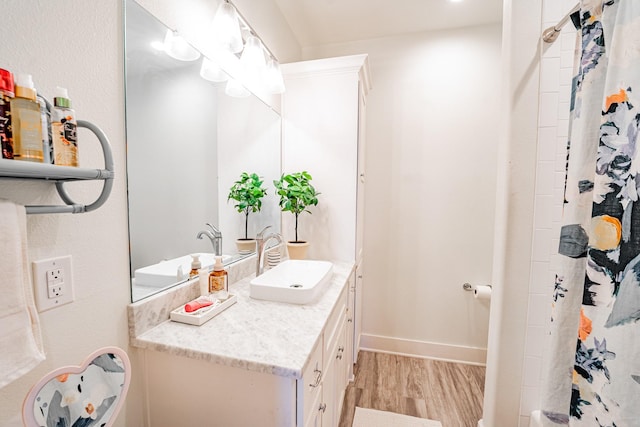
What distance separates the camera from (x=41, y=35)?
0.61 m

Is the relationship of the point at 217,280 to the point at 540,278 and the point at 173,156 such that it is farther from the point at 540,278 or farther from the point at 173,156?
the point at 540,278

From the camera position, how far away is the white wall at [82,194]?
59 centimetres

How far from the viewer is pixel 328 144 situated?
1849 mm

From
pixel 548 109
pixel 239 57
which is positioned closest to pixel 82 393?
pixel 239 57

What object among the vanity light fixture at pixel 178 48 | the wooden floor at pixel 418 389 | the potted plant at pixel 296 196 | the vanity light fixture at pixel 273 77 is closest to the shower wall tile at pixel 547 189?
the wooden floor at pixel 418 389

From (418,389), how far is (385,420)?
42cm

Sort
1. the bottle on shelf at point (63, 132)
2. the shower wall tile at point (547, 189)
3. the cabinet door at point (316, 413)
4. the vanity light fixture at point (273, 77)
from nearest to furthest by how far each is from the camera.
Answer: the bottle on shelf at point (63, 132) < the cabinet door at point (316, 413) < the shower wall tile at point (547, 189) < the vanity light fixture at point (273, 77)

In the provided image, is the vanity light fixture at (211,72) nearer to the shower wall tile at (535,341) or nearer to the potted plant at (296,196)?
the potted plant at (296,196)

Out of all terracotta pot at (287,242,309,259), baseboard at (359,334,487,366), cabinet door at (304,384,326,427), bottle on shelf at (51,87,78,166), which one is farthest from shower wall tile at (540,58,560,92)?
baseboard at (359,334,487,366)

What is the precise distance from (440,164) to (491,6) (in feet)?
3.72

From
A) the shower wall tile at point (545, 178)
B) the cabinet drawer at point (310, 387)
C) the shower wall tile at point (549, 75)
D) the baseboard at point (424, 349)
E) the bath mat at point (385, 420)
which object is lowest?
the bath mat at point (385, 420)

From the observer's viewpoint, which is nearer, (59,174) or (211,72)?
(59,174)

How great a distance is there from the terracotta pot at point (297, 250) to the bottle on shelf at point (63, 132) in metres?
1.27

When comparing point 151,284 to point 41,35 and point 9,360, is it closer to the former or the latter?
point 9,360
